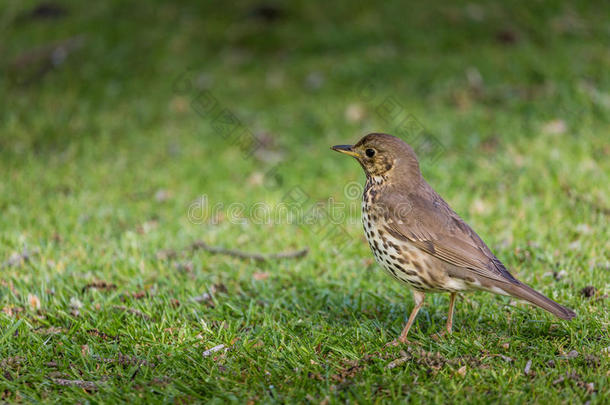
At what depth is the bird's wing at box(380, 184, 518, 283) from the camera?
4051 millimetres

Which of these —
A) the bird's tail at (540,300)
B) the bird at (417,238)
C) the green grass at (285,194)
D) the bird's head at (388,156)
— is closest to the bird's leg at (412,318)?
the bird at (417,238)

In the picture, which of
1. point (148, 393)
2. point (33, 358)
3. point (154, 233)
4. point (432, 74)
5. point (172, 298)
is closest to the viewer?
point (148, 393)

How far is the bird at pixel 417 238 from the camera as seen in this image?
4.04 metres

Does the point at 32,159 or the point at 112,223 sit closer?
the point at 112,223

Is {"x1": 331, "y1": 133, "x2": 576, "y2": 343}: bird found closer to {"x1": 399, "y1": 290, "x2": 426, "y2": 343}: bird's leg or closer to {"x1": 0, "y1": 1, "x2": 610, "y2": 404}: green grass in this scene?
{"x1": 399, "y1": 290, "x2": 426, "y2": 343}: bird's leg

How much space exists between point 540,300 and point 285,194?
386cm

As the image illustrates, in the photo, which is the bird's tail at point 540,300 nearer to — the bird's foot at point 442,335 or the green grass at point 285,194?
the green grass at point 285,194

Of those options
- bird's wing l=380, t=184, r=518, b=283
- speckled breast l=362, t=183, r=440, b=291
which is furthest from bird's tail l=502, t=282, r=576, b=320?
speckled breast l=362, t=183, r=440, b=291

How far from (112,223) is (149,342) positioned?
260 centimetres

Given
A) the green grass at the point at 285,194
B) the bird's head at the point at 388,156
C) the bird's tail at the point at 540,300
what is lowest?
the green grass at the point at 285,194

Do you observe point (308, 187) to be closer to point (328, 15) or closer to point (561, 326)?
point (561, 326)

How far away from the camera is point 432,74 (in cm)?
948

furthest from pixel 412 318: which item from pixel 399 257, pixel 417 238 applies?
pixel 417 238

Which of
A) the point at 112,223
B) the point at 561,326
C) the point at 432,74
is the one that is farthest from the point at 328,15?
the point at 561,326
